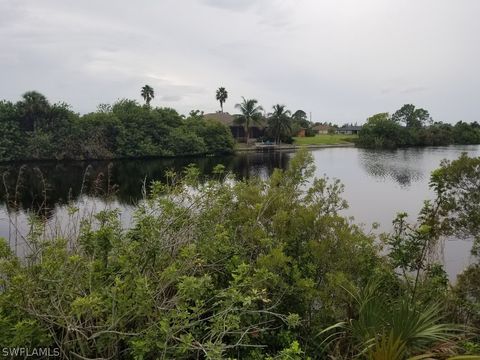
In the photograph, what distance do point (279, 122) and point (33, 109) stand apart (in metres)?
38.3

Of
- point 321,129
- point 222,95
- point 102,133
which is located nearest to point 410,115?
point 321,129

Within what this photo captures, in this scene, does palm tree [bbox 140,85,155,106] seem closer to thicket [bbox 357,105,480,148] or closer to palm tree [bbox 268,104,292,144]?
palm tree [bbox 268,104,292,144]

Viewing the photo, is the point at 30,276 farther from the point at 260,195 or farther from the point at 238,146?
the point at 238,146

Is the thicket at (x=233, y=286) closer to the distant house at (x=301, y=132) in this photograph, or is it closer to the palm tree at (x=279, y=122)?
the palm tree at (x=279, y=122)

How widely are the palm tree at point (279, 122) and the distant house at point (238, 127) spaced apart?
4389 millimetres

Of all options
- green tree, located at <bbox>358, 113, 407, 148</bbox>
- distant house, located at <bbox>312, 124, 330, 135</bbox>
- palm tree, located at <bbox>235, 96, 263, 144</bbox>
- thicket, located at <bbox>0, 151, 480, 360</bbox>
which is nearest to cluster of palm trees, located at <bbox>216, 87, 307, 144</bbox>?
palm tree, located at <bbox>235, 96, 263, 144</bbox>

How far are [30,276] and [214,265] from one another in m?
1.79

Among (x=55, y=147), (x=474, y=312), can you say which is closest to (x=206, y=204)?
(x=474, y=312)

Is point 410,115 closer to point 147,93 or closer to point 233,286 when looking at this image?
point 147,93

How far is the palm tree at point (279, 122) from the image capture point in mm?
64875

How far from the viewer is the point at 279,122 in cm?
6612

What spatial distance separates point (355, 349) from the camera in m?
4.21

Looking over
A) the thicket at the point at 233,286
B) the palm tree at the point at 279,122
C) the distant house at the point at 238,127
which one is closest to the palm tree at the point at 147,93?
the distant house at the point at 238,127

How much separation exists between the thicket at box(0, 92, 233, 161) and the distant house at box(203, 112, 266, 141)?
10.4 m
